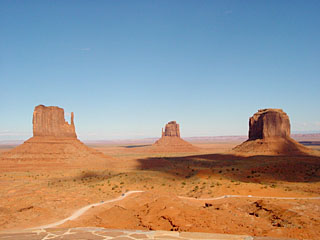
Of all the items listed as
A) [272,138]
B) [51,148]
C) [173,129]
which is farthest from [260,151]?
[173,129]

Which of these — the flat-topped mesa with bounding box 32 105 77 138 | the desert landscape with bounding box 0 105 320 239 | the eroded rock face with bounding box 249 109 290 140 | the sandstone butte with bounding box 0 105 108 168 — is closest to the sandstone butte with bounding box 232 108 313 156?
the eroded rock face with bounding box 249 109 290 140

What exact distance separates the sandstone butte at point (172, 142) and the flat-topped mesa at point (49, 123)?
5606 centimetres

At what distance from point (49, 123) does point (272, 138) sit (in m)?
57.6

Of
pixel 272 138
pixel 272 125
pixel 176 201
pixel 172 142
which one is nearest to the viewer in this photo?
pixel 176 201

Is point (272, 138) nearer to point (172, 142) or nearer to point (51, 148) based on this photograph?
point (172, 142)

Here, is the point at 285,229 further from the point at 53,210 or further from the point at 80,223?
Result: the point at 53,210

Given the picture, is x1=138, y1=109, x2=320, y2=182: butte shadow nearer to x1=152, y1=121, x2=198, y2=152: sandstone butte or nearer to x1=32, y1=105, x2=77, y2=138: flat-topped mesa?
x1=32, y1=105, x2=77, y2=138: flat-topped mesa

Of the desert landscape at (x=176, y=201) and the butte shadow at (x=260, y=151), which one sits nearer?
the desert landscape at (x=176, y=201)

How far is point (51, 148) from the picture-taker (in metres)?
50.9

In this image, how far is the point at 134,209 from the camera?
13359 mm

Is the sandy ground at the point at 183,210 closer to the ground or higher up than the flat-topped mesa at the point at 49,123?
closer to the ground

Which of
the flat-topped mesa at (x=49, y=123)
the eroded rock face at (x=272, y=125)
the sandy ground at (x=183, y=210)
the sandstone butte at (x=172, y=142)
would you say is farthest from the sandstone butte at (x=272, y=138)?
the flat-topped mesa at (x=49, y=123)

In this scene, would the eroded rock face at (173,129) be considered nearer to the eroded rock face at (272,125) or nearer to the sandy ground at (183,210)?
the eroded rock face at (272,125)

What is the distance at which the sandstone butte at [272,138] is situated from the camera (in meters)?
60.7
